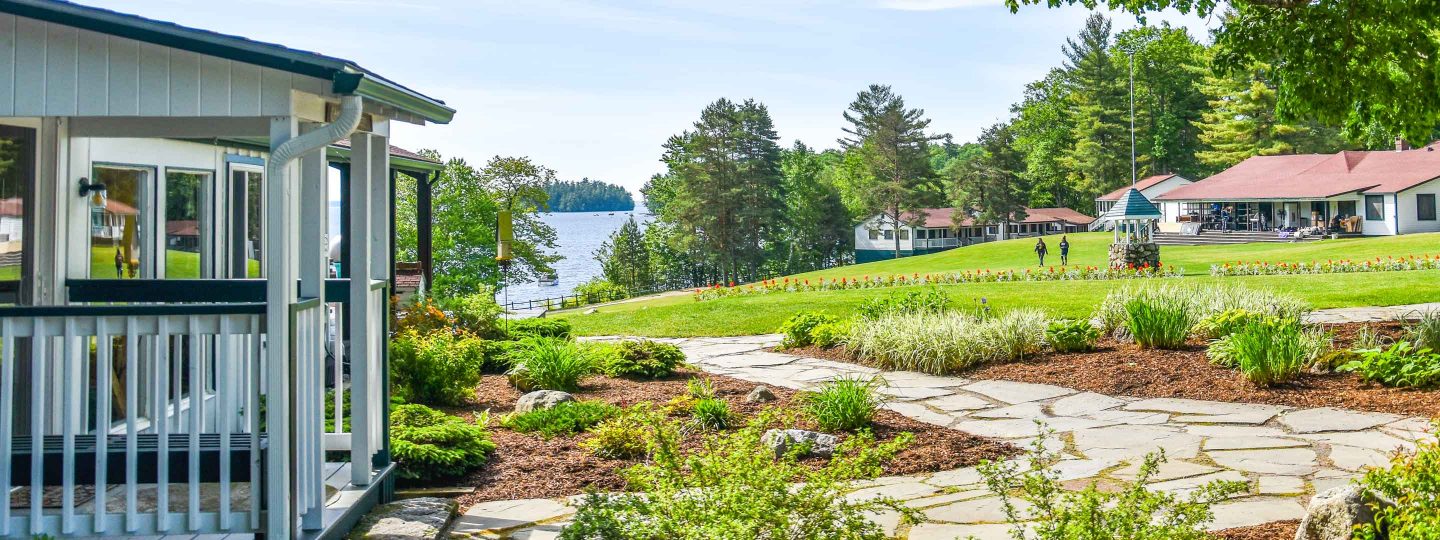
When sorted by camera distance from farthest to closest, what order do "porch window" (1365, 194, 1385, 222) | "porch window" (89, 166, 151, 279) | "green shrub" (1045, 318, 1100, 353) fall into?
"porch window" (1365, 194, 1385, 222)
"green shrub" (1045, 318, 1100, 353)
"porch window" (89, 166, 151, 279)

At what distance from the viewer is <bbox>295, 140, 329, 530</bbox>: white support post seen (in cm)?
434

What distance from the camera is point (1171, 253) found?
38844mm

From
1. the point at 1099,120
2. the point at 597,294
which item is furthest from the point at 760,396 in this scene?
the point at 1099,120

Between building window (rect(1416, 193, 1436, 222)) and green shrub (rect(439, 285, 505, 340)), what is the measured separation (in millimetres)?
40905

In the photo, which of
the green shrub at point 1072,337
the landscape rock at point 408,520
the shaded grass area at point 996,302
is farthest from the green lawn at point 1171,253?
the landscape rock at point 408,520

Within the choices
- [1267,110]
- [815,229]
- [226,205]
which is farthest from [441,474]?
[815,229]

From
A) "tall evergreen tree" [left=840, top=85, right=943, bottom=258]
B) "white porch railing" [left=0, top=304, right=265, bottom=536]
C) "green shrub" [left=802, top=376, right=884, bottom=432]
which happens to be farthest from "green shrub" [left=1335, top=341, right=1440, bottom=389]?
"tall evergreen tree" [left=840, top=85, right=943, bottom=258]

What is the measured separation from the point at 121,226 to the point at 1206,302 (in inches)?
366

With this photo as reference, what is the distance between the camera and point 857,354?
35.7 feet

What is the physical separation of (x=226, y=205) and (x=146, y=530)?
Result: 4866mm

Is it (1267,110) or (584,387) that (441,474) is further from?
(1267,110)

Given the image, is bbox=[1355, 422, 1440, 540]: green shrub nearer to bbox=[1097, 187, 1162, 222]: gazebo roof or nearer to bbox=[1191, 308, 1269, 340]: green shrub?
bbox=[1191, 308, 1269, 340]: green shrub

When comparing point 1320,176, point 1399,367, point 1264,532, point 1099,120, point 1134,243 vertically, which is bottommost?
point 1264,532

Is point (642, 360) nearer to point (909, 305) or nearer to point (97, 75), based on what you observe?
point (909, 305)
